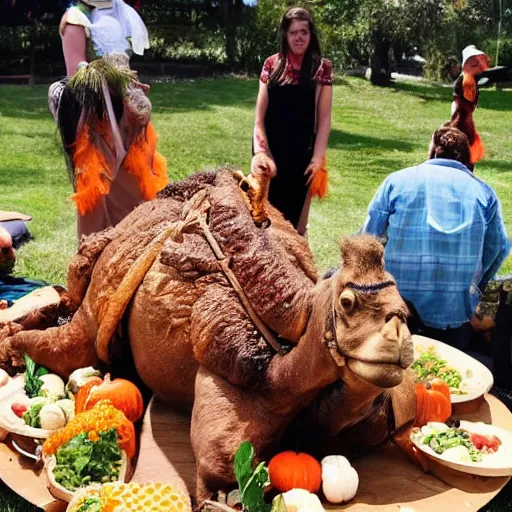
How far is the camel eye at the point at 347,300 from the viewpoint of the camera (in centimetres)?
232

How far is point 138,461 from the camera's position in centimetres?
319

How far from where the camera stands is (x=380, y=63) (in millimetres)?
21594

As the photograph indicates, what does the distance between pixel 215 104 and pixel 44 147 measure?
589 centimetres

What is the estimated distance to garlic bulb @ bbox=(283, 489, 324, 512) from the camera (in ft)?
8.80

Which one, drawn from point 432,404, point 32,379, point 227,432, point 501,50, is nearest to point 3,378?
point 32,379

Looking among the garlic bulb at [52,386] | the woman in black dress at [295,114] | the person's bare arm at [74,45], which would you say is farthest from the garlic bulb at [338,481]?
the person's bare arm at [74,45]

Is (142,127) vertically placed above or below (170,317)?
above

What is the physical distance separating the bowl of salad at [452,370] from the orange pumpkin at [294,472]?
1038 mm

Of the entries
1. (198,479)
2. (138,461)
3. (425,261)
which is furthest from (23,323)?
(425,261)

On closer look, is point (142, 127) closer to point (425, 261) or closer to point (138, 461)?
point (425, 261)

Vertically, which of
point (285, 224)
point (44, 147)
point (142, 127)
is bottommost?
point (44, 147)

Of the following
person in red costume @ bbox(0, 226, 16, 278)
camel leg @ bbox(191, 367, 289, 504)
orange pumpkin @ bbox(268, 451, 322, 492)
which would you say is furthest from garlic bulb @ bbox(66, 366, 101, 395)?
person in red costume @ bbox(0, 226, 16, 278)

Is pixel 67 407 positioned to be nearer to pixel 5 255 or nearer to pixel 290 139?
pixel 290 139

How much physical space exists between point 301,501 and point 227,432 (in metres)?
0.35
